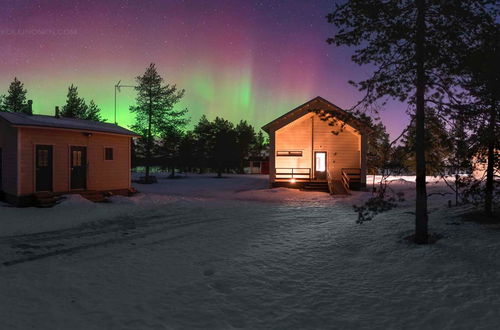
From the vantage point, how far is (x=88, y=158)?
55.2 feet

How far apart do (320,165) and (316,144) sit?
1.81m

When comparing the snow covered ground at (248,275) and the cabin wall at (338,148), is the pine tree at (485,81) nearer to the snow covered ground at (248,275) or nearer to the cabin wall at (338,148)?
A: the snow covered ground at (248,275)

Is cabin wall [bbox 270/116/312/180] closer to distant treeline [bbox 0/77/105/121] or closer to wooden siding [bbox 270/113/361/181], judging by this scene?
wooden siding [bbox 270/113/361/181]

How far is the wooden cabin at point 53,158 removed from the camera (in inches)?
571

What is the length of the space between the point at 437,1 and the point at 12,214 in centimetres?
1538

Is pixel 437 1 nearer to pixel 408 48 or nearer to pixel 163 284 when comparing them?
pixel 408 48

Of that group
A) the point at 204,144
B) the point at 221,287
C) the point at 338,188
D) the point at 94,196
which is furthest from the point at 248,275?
the point at 204,144

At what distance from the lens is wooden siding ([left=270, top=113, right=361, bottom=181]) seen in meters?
24.9

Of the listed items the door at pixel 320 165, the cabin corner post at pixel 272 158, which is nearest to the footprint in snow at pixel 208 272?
the cabin corner post at pixel 272 158

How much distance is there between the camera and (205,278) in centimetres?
609

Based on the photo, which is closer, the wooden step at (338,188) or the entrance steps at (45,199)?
the entrance steps at (45,199)

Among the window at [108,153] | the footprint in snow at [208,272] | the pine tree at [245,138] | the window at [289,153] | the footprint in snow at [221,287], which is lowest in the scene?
the footprint in snow at [221,287]

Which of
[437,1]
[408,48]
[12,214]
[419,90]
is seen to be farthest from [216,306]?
[12,214]

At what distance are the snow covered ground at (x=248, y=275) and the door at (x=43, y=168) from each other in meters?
4.43
